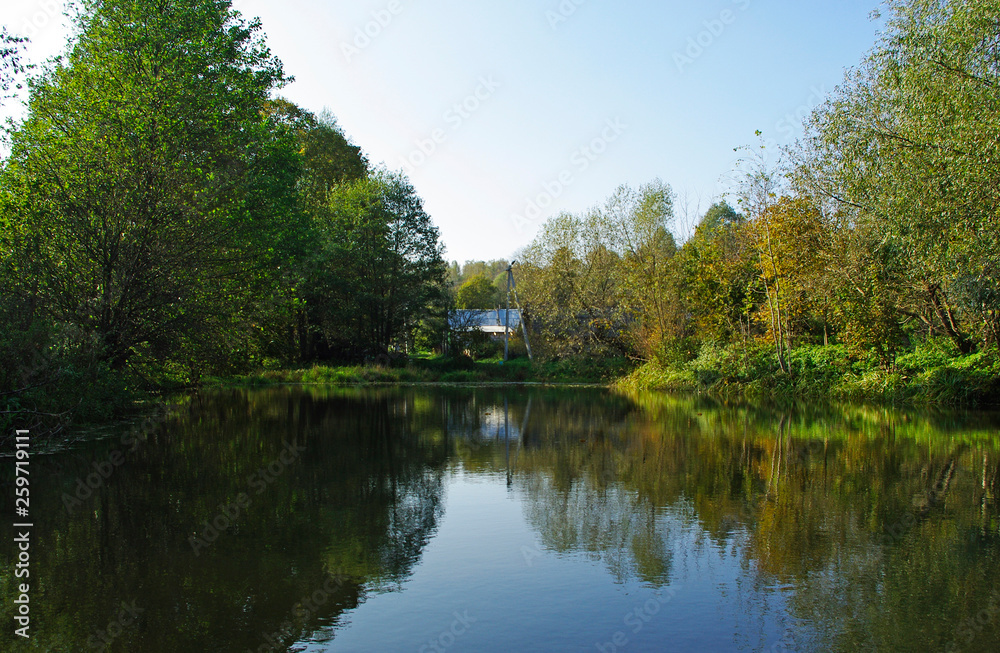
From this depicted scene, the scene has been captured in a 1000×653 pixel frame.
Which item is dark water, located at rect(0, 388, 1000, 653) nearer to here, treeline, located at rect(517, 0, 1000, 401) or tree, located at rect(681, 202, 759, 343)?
treeline, located at rect(517, 0, 1000, 401)

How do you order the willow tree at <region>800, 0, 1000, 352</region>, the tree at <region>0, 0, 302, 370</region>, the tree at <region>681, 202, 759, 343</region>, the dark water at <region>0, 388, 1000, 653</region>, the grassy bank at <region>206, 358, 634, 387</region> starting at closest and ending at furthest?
the dark water at <region>0, 388, 1000, 653</region> < the willow tree at <region>800, 0, 1000, 352</region> < the tree at <region>0, 0, 302, 370</region> < the tree at <region>681, 202, 759, 343</region> < the grassy bank at <region>206, 358, 634, 387</region>

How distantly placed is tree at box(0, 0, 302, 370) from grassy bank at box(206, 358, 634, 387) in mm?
17078

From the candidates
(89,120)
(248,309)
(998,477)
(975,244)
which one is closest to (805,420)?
(975,244)

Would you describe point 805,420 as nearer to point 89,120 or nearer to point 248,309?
point 248,309

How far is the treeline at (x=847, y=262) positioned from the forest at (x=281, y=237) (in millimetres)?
73

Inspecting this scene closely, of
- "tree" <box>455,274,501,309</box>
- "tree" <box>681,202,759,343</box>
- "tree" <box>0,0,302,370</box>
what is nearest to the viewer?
"tree" <box>0,0,302,370</box>

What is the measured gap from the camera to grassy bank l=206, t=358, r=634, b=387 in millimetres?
37875

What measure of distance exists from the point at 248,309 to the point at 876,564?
17.6 meters

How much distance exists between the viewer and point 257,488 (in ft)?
32.4

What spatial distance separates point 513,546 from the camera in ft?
24.0

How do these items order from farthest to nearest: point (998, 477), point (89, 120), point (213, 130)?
1. point (213, 130)
2. point (89, 120)
3. point (998, 477)

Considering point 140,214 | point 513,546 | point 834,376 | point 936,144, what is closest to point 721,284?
point 834,376

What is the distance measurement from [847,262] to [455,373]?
76.1 ft

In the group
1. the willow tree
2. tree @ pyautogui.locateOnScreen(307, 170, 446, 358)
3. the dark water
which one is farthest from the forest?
tree @ pyautogui.locateOnScreen(307, 170, 446, 358)
